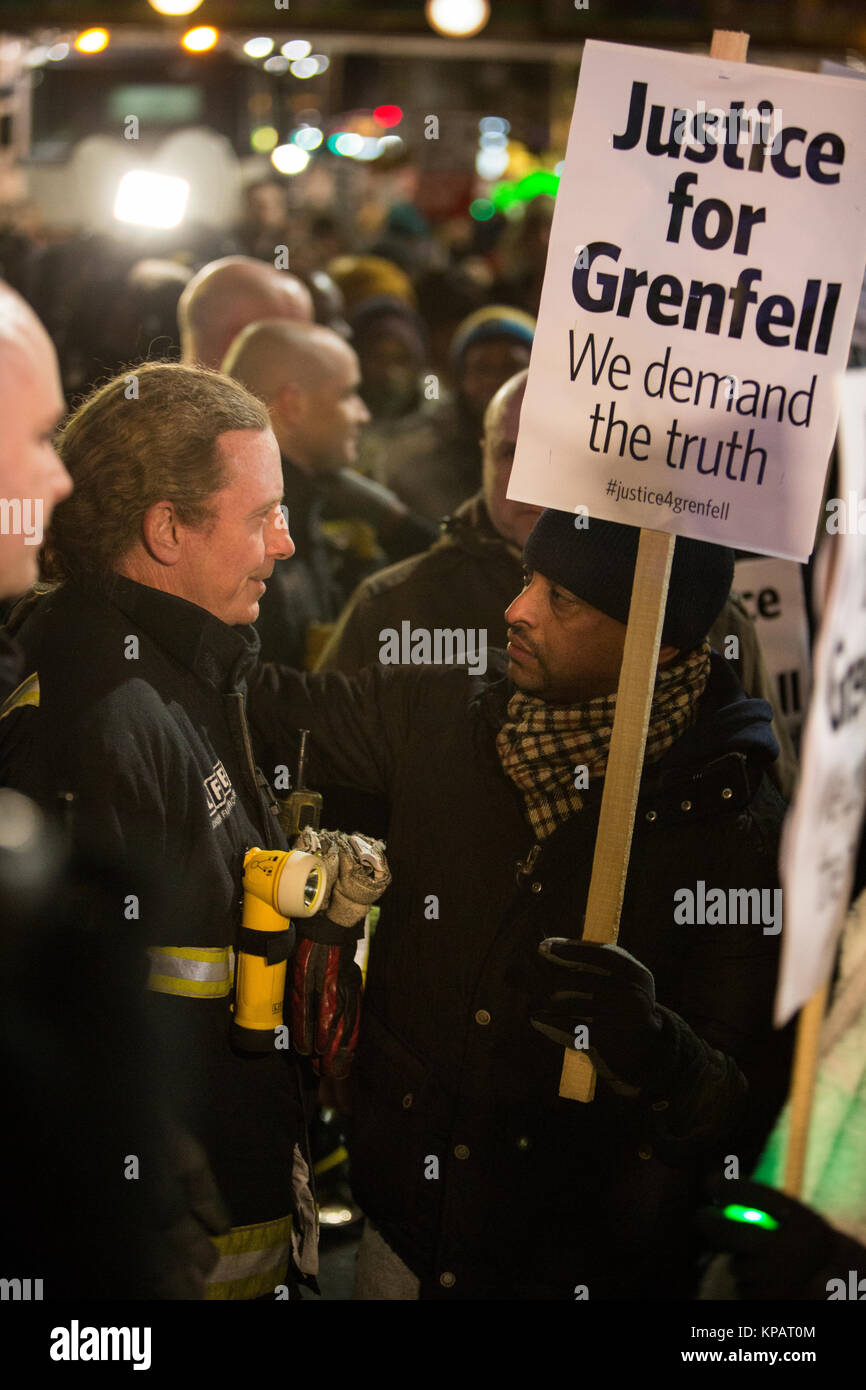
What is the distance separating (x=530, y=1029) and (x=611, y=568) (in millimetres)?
822

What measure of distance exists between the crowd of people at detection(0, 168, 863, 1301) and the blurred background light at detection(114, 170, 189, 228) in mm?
4458

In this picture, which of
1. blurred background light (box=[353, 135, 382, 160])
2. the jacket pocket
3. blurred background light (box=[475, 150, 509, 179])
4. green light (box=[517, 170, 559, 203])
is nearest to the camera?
the jacket pocket

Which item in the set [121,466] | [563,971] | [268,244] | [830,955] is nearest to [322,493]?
[121,466]

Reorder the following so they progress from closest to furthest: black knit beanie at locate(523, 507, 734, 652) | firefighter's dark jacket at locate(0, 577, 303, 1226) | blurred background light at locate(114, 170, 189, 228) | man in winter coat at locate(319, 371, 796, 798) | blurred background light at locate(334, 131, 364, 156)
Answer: firefighter's dark jacket at locate(0, 577, 303, 1226), black knit beanie at locate(523, 507, 734, 652), man in winter coat at locate(319, 371, 796, 798), blurred background light at locate(114, 170, 189, 228), blurred background light at locate(334, 131, 364, 156)

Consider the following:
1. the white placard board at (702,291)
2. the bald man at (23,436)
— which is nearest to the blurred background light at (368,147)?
the white placard board at (702,291)

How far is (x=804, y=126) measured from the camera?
2.22m

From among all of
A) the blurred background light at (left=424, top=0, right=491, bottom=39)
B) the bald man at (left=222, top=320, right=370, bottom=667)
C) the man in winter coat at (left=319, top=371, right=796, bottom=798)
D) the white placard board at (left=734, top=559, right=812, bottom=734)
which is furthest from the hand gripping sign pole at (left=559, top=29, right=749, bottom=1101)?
the blurred background light at (left=424, top=0, right=491, bottom=39)

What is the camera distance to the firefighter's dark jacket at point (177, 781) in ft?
6.61

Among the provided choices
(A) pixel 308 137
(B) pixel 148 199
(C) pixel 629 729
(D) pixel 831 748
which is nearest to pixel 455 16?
(B) pixel 148 199

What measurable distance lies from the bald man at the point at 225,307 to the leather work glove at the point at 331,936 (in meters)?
2.63

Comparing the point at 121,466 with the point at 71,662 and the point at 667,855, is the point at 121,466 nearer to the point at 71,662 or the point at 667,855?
the point at 71,662

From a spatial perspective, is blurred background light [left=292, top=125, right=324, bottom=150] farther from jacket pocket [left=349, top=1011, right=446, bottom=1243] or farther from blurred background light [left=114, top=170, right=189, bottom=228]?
jacket pocket [left=349, top=1011, right=446, bottom=1243]

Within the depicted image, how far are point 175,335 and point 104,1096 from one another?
160 inches

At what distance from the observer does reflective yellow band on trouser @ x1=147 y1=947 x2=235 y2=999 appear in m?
A: 2.12
